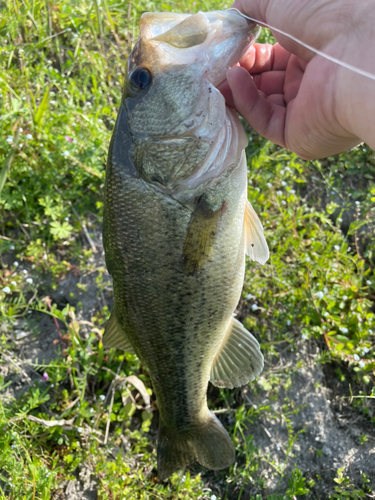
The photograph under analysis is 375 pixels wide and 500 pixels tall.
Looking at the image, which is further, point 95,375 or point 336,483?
point 95,375

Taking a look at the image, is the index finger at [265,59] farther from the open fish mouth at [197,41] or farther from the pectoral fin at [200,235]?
the pectoral fin at [200,235]

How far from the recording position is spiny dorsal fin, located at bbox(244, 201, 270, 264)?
2258 millimetres

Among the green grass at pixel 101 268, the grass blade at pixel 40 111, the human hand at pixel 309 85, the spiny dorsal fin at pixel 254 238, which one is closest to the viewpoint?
the human hand at pixel 309 85

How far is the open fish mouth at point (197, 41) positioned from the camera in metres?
1.83

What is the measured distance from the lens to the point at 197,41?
1852mm

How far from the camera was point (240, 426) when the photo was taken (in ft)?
9.91

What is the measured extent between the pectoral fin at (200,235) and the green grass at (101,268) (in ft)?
4.53

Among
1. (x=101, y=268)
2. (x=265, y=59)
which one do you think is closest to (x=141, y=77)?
(x=265, y=59)

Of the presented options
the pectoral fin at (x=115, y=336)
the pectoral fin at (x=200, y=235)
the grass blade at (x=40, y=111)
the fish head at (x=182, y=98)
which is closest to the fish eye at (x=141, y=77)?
the fish head at (x=182, y=98)

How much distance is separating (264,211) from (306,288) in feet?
2.85

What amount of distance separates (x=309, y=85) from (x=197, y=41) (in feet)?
2.03

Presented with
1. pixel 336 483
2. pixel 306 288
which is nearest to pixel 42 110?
pixel 306 288

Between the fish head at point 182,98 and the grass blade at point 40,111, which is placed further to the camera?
the grass blade at point 40,111

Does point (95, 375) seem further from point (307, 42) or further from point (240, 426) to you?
point (307, 42)
